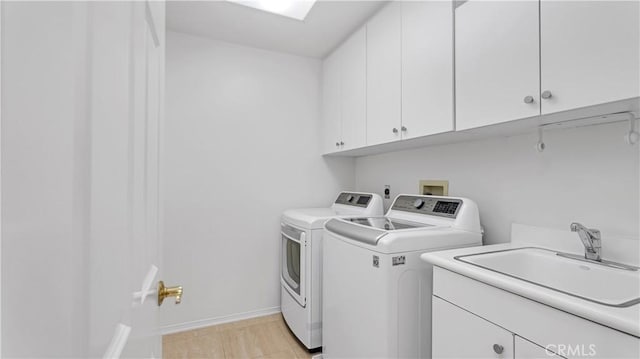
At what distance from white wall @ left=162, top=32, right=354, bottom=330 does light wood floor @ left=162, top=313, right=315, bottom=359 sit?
0.42 feet

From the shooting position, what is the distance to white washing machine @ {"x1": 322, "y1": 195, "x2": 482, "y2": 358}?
133cm

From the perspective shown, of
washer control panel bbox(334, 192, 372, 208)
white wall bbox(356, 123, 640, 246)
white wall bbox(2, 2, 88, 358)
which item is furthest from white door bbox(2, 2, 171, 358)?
washer control panel bbox(334, 192, 372, 208)

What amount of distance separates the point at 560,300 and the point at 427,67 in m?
1.22

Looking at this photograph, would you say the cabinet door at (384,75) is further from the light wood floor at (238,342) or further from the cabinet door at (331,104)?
the light wood floor at (238,342)

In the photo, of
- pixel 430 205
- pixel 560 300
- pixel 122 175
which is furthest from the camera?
pixel 430 205

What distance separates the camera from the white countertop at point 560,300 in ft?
2.21

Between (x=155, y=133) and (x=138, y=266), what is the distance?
13.3 inches

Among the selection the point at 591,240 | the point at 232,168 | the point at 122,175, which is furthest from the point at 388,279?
the point at 232,168

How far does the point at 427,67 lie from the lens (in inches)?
61.2

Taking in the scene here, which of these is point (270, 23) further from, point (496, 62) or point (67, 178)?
point (67, 178)

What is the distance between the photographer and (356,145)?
2.21 metres

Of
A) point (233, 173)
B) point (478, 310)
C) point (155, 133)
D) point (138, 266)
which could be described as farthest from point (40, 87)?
point (233, 173)

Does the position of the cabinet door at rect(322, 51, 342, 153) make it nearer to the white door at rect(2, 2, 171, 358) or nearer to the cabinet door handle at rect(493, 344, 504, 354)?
the cabinet door handle at rect(493, 344, 504, 354)

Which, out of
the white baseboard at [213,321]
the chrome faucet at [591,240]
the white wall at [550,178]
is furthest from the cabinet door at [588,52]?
the white baseboard at [213,321]
